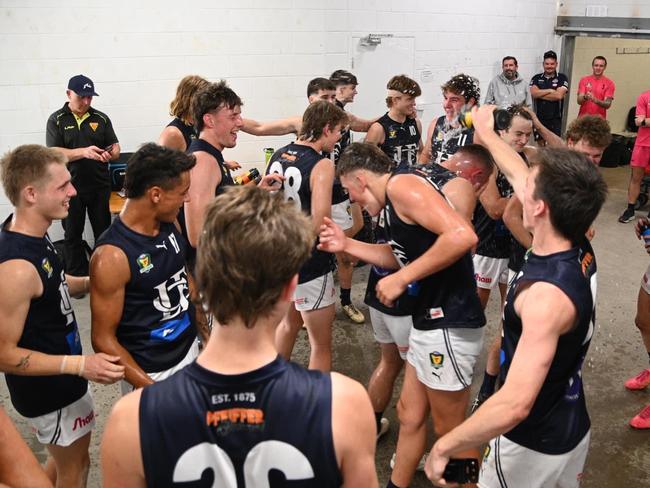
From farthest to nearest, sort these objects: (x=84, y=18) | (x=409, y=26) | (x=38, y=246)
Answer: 1. (x=409, y=26)
2. (x=84, y=18)
3. (x=38, y=246)

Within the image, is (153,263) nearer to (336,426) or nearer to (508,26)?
(336,426)

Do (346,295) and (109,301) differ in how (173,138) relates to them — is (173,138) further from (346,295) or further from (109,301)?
(109,301)

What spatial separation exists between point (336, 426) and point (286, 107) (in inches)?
227

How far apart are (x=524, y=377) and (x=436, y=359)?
92 centimetres

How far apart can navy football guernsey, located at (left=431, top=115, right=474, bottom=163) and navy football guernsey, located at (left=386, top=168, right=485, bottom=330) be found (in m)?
2.47

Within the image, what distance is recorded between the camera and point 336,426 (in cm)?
121

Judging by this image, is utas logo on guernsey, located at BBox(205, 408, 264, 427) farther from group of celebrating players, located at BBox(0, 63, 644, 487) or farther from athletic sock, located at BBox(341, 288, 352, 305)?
athletic sock, located at BBox(341, 288, 352, 305)

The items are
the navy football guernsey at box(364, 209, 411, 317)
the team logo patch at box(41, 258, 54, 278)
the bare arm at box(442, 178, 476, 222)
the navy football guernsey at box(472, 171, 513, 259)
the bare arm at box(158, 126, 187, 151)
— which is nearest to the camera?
the team logo patch at box(41, 258, 54, 278)

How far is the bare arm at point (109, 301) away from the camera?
7.19ft

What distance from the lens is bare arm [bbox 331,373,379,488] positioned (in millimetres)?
1221

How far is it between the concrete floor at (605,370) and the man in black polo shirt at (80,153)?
0.72 metres

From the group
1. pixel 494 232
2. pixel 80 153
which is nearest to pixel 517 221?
pixel 494 232

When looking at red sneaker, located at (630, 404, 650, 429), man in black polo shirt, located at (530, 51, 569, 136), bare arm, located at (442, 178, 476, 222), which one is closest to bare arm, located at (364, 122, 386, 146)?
bare arm, located at (442, 178, 476, 222)

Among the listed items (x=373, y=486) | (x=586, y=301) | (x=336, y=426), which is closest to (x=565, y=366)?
(x=586, y=301)
